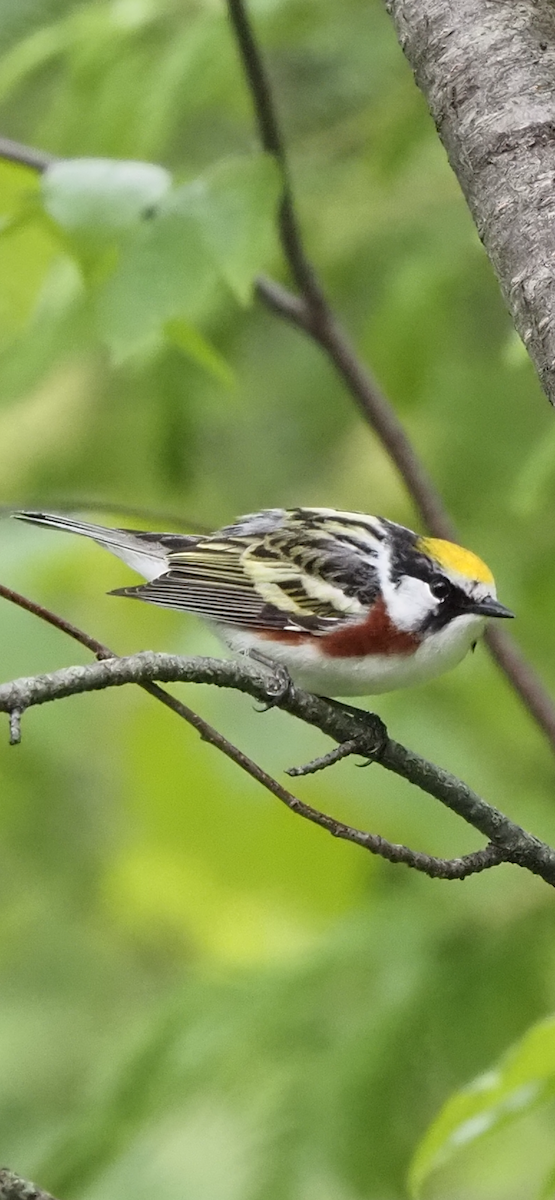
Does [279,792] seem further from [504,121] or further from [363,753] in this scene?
[504,121]

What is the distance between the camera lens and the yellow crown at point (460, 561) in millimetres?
3004

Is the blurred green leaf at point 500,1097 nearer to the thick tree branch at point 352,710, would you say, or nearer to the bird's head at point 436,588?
the thick tree branch at point 352,710

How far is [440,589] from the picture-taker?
3141mm

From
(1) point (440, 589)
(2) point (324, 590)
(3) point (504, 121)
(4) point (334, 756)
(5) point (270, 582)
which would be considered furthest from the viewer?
(5) point (270, 582)

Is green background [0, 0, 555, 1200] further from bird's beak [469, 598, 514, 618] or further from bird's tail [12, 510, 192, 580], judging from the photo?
bird's beak [469, 598, 514, 618]

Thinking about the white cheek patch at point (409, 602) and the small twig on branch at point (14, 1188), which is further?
the white cheek patch at point (409, 602)

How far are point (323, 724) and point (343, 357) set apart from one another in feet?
4.82

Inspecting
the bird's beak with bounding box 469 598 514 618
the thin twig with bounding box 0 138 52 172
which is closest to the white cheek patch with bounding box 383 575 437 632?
the bird's beak with bounding box 469 598 514 618

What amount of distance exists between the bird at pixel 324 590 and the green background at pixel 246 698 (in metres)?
0.18

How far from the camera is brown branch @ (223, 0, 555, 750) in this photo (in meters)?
3.01

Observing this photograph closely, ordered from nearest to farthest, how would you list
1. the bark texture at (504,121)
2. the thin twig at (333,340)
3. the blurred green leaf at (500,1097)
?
the bark texture at (504,121) < the blurred green leaf at (500,1097) < the thin twig at (333,340)

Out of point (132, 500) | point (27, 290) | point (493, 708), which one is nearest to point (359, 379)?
point (27, 290)

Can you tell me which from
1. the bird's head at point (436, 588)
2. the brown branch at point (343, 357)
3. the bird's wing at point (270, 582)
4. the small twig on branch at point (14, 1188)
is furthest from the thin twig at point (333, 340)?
the small twig on branch at point (14, 1188)

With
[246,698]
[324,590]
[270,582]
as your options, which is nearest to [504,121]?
[324,590]
